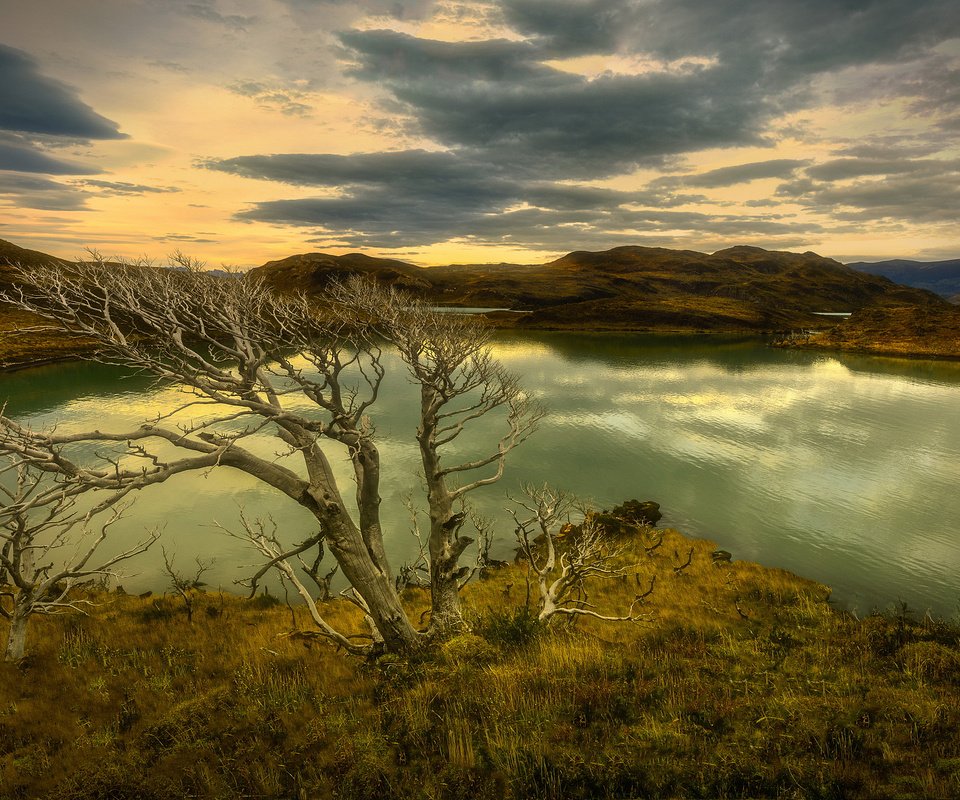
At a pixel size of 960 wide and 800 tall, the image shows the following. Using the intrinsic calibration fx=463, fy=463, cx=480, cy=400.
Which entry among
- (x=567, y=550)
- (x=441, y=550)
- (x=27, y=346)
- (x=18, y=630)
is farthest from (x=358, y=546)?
(x=27, y=346)

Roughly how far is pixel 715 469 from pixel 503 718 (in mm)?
33737

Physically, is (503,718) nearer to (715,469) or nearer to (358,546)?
(358,546)

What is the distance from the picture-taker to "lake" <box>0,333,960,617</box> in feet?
79.6

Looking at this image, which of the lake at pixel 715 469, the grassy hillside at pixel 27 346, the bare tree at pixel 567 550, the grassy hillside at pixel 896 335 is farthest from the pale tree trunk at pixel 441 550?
the grassy hillside at pixel 896 335

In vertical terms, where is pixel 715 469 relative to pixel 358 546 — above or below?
below

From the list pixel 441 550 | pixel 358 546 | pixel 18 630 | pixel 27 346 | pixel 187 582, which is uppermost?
pixel 27 346

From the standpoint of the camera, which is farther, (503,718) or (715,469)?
(715,469)

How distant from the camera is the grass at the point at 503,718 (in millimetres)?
5848

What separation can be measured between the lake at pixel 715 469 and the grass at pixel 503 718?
983 cm

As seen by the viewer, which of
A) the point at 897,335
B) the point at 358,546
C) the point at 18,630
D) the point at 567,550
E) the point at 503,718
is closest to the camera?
the point at 503,718

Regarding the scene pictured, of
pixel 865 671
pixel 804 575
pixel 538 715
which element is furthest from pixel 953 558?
pixel 538 715

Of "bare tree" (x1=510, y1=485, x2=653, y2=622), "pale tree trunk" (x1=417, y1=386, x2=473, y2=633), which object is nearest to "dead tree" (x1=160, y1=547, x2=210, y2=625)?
"pale tree trunk" (x1=417, y1=386, x2=473, y2=633)

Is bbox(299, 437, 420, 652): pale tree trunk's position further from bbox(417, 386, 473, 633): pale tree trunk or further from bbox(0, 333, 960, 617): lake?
bbox(0, 333, 960, 617): lake

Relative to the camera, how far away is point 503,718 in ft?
23.2
